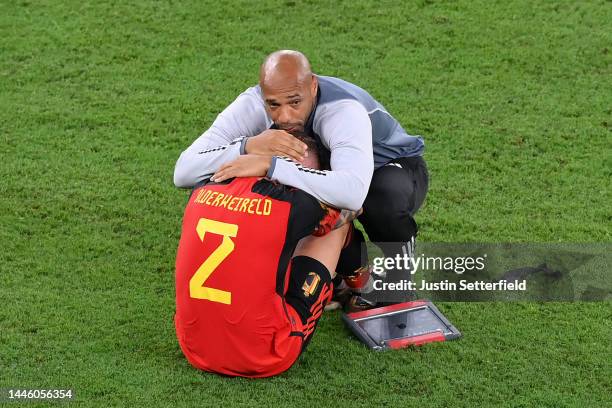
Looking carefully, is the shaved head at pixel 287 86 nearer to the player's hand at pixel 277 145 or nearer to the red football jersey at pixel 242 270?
the player's hand at pixel 277 145

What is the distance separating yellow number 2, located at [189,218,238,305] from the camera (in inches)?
174

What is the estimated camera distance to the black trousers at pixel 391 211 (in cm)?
506

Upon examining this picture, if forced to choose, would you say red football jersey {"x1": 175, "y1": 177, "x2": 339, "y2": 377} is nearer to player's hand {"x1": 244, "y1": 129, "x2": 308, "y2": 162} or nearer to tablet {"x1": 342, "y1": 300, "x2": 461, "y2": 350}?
player's hand {"x1": 244, "y1": 129, "x2": 308, "y2": 162}

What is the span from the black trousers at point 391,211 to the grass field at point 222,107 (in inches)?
11.8

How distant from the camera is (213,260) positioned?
14.5 feet

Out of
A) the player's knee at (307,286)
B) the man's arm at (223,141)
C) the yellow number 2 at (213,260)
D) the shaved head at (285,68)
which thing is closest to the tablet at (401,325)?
the player's knee at (307,286)

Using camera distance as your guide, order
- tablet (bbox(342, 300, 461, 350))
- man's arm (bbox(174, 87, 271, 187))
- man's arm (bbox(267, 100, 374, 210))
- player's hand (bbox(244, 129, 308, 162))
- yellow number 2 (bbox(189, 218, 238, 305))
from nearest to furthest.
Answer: yellow number 2 (bbox(189, 218, 238, 305)) < man's arm (bbox(267, 100, 374, 210)) < player's hand (bbox(244, 129, 308, 162)) < man's arm (bbox(174, 87, 271, 187)) < tablet (bbox(342, 300, 461, 350))

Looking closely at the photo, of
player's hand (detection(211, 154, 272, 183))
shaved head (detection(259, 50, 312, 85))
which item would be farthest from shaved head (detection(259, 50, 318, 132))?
player's hand (detection(211, 154, 272, 183))

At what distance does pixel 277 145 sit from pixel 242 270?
56cm

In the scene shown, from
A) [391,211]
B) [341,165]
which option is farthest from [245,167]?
[391,211]

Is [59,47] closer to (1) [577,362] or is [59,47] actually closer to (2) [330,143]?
(2) [330,143]

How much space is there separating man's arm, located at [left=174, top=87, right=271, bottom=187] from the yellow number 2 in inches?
15.7

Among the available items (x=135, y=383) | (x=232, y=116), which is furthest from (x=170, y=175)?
(x=135, y=383)

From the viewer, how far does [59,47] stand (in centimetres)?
780
